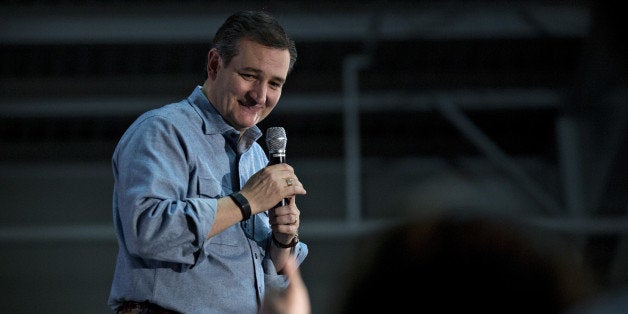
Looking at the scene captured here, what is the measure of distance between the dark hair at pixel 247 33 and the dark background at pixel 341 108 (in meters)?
3.18

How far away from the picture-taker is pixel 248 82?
5.59 ft

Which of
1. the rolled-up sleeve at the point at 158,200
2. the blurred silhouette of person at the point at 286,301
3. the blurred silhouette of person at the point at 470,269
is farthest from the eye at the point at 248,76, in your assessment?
the blurred silhouette of person at the point at 470,269

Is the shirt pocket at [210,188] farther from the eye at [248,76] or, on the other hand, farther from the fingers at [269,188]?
the eye at [248,76]

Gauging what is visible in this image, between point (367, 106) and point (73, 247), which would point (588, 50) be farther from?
point (73, 247)

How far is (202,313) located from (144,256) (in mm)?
187

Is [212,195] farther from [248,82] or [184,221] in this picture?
[248,82]

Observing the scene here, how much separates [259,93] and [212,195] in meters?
0.26

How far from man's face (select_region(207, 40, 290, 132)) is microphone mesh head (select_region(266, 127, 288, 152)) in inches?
2.2

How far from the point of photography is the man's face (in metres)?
1.70

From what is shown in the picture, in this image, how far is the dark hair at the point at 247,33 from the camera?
1708 mm

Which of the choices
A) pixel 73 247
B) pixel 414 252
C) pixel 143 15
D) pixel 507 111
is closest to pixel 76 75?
pixel 143 15

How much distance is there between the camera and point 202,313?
5.03 ft

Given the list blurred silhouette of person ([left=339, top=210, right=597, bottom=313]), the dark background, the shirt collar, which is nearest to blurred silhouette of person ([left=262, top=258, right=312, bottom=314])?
blurred silhouette of person ([left=339, top=210, right=597, bottom=313])

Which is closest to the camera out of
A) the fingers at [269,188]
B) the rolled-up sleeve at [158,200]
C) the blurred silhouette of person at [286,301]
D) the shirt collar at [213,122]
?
the blurred silhouette of person at [286,301]
